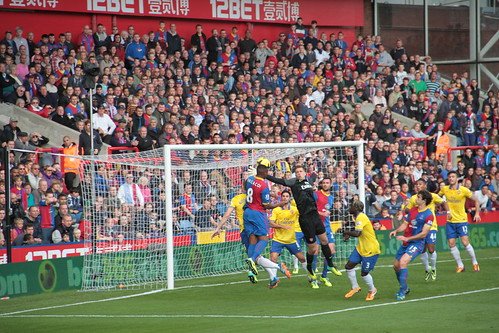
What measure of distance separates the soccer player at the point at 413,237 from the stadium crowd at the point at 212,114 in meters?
5.28

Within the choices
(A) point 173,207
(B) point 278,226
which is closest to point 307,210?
(B) point 278,226

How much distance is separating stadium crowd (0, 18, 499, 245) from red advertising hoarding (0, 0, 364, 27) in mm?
664

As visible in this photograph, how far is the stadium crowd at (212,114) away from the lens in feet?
73.3

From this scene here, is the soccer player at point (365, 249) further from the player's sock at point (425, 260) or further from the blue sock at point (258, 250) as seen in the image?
the player's sock at point (425, 260)

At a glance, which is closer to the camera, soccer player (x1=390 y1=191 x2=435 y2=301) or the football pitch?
the football pitch

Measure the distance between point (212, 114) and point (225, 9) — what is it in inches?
295

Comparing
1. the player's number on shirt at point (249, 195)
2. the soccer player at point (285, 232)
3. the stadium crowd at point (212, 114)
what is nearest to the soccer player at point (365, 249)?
the soccer player at point (285, 232)

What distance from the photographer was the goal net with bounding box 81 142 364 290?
2114 centimetres

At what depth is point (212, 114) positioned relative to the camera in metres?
28.1

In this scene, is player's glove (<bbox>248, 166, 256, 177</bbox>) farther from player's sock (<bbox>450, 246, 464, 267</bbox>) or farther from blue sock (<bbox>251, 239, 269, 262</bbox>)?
player's sock (<bbox>450, 246, 464, 267</bbox>)

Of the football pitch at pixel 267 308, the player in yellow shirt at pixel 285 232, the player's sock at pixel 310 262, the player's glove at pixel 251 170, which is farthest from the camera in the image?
the player's glove at pixel 251 170

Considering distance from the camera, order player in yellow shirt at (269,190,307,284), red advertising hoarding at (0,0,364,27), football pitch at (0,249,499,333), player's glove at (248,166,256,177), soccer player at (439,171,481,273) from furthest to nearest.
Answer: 1. red advertising hoarding at (0,0,364,27)
2. soccer player at (439,171,481,273)
3. player's glove at (248,166,256,177)
4. player in yellow shirt at (269,190,307,284)
5. football pitch at (0,249,499,333)

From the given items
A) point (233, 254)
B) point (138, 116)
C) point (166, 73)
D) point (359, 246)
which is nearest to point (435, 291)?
point (359, 246)

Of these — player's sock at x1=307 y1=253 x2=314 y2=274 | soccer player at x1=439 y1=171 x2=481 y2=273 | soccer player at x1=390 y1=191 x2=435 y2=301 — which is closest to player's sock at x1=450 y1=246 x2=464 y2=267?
soccer player at x1=439 y1=171 x2=481 y2=273
